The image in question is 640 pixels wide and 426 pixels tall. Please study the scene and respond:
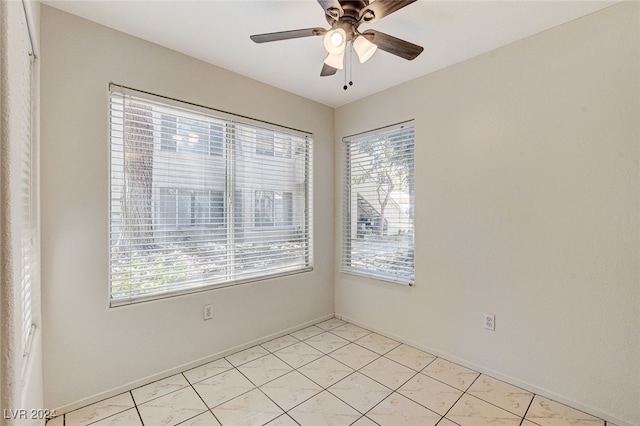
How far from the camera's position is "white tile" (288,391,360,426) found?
175 centimetres

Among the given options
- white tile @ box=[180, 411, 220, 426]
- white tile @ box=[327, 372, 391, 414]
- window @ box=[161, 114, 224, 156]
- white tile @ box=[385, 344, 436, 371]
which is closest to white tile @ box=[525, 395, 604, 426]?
white tile @ box=[385, 344, 436, 371]

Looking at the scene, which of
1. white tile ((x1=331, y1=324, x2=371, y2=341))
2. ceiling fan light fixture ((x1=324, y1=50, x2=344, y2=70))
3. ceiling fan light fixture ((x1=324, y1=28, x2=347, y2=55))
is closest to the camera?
ceiling fan light fixture ((x1=324, y1=28, x2=347, y2=55))

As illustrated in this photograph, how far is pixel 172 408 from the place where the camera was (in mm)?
1863

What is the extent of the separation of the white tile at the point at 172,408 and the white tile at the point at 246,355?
1.49 ft

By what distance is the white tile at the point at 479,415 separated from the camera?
1.74 meters

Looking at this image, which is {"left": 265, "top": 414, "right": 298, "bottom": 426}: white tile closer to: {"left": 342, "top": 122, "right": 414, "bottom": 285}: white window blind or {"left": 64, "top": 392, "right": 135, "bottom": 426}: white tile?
{"left": 64, "top": 392, "right": 135, "bottom": 426}: white tile

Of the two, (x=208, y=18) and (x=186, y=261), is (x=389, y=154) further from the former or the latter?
(x=186, y=261)

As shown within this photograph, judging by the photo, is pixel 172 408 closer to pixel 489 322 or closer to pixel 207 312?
pixel 207 312

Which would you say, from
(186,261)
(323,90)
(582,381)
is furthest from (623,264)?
(186,261)

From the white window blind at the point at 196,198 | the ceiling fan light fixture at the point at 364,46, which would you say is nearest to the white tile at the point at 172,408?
the white window blind at the point at 196,198

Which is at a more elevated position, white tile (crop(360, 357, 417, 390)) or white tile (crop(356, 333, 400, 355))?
white tile (crop(360, 357, 417, 390))

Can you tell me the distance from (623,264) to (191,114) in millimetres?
3148

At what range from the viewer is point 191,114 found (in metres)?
2.38

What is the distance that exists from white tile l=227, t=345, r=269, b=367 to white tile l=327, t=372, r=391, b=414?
0.80 m
